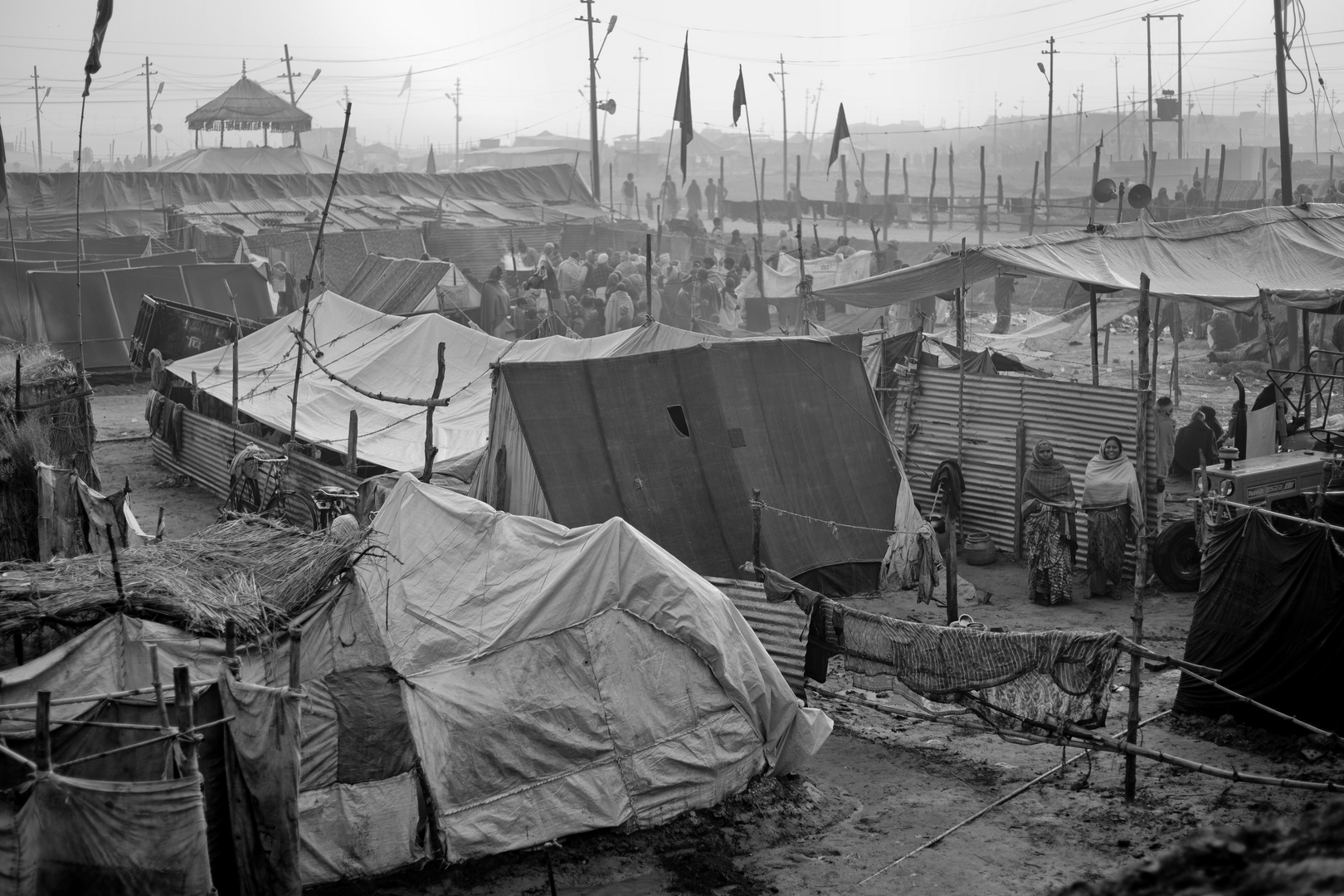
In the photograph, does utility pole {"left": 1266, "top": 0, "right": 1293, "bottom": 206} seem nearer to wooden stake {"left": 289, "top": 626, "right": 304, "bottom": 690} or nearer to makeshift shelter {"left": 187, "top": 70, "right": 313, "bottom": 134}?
wooden stake {"left": 289, "top": 626, "right": 304, "bottom": 690}

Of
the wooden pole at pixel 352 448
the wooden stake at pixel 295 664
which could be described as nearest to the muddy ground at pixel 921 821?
the wooden stake at pixel 295 664

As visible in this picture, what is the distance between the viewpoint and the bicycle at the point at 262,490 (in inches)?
514

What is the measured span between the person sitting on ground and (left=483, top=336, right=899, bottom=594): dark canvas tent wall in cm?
483

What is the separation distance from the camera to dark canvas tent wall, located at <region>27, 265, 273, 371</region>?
22641mm

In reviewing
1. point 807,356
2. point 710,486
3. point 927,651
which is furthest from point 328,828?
point 807,356

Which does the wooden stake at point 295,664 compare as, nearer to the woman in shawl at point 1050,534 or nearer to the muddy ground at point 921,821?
the muddy ground at point 921,821

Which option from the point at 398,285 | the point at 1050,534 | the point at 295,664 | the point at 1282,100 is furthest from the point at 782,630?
the point at 398,285

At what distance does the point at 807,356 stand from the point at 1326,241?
7.81 m

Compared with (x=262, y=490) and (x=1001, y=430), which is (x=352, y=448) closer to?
A: (x=262, y=490)

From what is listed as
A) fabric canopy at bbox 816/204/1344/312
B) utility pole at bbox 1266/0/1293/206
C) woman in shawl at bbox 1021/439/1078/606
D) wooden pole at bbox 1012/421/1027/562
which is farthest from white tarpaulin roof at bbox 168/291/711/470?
utility pole at bbox 1266/0/1293/206

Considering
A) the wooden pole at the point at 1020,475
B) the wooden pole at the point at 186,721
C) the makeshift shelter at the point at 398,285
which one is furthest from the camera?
the makeshift shelter at the point at 398,285

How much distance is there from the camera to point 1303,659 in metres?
8.47

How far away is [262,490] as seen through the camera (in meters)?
13.6

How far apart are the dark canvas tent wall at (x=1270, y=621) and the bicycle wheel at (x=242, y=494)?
377 inches
